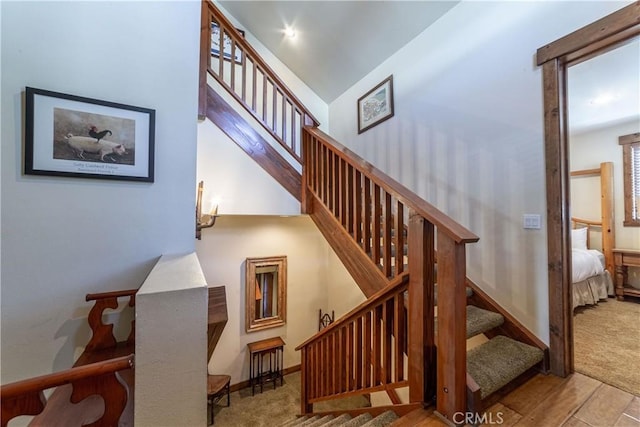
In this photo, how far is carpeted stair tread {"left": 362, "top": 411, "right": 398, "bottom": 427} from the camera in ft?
4.56

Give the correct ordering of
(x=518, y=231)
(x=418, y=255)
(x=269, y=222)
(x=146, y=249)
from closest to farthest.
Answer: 1. (x=418, y=255)
2. (x=146, y=249)
3. (x=518, y=231)
4. (x=269, y=222)

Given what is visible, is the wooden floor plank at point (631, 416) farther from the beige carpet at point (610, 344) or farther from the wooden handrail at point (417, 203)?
the wooden handrail at point (417, 203)

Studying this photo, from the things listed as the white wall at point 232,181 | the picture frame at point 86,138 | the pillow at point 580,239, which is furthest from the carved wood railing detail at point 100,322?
the pillow at point 580,239

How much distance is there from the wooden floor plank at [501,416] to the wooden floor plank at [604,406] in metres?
0.29

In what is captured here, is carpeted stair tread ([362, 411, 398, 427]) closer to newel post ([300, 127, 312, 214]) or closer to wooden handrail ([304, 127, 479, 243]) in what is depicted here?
wooden handrail ([304, 127, 479, 243])

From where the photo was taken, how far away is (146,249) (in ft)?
5.28

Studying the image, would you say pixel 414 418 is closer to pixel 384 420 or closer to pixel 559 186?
pixel 384 420

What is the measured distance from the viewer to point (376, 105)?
134 inches

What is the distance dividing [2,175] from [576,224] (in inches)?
253

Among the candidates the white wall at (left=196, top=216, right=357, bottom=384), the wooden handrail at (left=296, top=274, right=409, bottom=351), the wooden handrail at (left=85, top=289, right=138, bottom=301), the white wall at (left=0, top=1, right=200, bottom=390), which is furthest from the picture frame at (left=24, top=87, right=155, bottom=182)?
the white wall at (left=196, top=216, right=357, bottom=384)

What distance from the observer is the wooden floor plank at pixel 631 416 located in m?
1.23

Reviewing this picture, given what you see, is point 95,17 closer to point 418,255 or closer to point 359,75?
point 418,255

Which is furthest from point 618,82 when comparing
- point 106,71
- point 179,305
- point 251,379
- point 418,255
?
point 251,379

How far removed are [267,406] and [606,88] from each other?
18.1 feet
